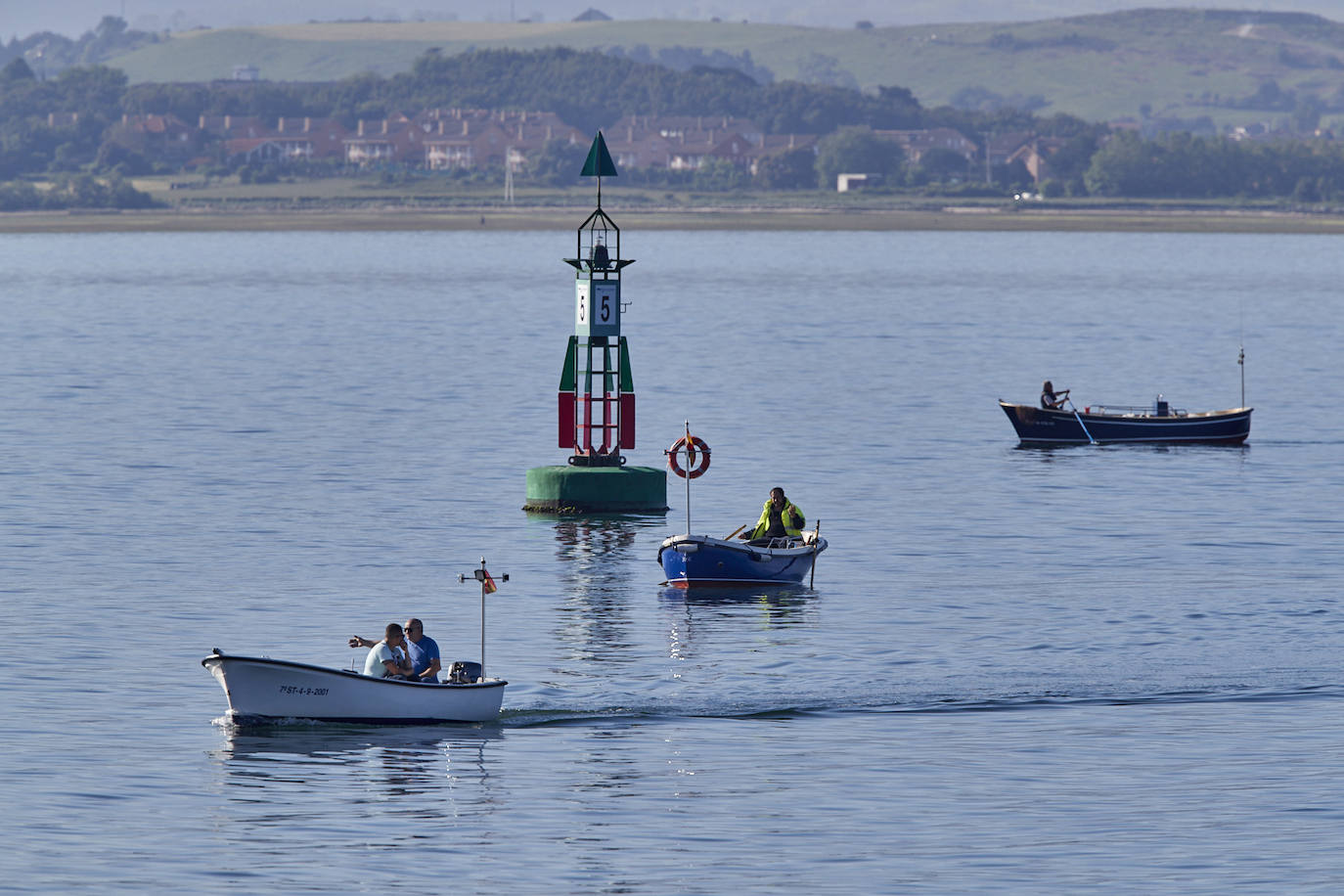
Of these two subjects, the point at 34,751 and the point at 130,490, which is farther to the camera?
the point at 130,490

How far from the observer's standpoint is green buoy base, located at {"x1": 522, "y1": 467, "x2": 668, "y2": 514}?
54438mm

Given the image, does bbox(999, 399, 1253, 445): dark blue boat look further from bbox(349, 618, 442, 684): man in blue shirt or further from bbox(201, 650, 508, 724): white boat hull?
bbox(349, 618, 442, 684): man in blue shirt

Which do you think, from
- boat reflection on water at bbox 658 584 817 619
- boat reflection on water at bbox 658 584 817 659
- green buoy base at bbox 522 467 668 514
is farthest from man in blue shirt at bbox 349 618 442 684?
green buoy base at bbox 522 467 668 514

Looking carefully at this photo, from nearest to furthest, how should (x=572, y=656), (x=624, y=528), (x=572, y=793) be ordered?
(x=572, y=793)
(x=572, y=656)
(x=624, y=528)

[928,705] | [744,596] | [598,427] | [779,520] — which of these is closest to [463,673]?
[928,705]

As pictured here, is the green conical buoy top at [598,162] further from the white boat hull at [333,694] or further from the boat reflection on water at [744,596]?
the white boat hull at [333,694]

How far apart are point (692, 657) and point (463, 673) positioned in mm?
6693

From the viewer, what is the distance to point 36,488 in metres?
61.2

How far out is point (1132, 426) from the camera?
7406 centimetres

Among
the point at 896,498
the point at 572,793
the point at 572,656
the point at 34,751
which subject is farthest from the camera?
the point at 896,498

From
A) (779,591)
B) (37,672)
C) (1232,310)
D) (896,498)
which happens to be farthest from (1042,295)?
(37,672)

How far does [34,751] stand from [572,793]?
8405 mm

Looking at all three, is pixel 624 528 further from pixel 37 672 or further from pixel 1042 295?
pixel 1042 295

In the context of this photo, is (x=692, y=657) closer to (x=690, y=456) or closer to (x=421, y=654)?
(x=421, y=654)
